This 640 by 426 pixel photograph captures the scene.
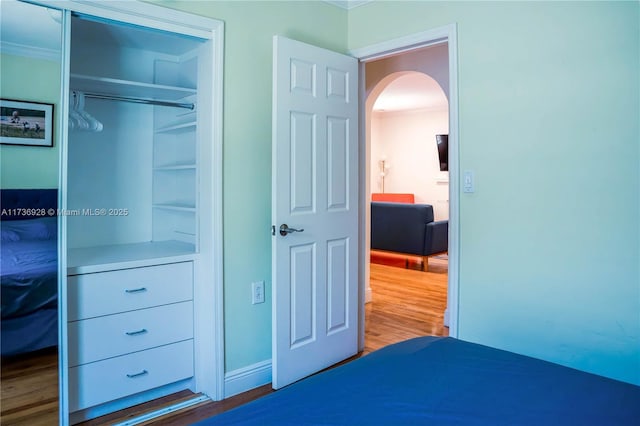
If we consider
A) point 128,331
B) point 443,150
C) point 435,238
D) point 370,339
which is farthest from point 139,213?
point 443,150

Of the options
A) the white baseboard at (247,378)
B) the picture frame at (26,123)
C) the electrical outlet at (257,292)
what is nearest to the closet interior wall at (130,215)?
the white baseboard at (247,378)

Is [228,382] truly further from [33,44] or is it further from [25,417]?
[33,44]

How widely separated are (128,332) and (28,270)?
0.62 m

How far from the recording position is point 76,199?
265cm

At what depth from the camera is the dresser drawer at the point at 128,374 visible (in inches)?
85.4

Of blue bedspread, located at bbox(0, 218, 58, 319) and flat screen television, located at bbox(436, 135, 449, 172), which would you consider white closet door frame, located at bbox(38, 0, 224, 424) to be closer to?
blue bedspread, located at bbox(0, 218, 58, 319)

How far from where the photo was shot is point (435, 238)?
19.9ft

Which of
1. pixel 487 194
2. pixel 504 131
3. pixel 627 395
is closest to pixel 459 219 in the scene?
pixel 487 194

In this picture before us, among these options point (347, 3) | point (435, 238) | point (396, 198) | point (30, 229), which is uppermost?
point (347, 3)

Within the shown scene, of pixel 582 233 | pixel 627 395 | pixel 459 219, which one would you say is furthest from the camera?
pixel 459 219

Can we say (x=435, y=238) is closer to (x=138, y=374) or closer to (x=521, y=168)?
(x=521, y=168)

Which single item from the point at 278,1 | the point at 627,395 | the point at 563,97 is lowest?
the point at 627,395

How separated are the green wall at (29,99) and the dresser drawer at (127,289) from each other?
506 millimetres

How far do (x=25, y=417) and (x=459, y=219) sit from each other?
2.27 meters
